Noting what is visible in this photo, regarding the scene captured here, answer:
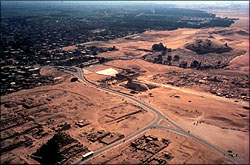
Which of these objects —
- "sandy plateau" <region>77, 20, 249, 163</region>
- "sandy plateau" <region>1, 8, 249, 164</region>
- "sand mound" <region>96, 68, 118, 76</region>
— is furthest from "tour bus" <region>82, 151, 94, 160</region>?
"sand mound" <region>96, 68, 118, 76</region>

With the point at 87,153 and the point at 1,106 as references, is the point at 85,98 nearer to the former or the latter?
the point at 1,106

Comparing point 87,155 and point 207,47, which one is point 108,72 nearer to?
point 87,155

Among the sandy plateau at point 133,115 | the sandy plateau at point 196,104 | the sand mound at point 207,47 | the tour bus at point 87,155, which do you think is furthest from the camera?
the sand mound at point 207,47

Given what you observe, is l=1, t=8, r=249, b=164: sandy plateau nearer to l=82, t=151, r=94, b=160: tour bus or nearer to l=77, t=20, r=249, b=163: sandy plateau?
l=77, t=20, r=249, b=163: sandy plateau

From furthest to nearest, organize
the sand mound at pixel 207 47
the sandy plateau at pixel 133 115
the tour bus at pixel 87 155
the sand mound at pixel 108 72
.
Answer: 1. the sand mound at pixel 207 47
2. the sand mound at pixel 108 72
3. the sandy plateau at pixel 133 115
4. the tour bus at pixel 87 155

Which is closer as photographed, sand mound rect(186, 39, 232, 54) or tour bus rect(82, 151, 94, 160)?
tour bus rect(82, 151, 94, 160)

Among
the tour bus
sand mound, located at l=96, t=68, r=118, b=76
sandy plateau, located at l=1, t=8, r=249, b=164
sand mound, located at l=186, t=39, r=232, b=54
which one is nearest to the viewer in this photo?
the tour bus

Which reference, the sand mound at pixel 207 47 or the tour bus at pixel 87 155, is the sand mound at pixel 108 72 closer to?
the tour bus at pixel 87 155

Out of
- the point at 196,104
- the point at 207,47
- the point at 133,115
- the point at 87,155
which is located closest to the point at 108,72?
the point at 133,115

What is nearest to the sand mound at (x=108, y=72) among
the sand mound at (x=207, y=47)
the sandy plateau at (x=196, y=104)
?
the sandy plateau at (x=196, y=104)

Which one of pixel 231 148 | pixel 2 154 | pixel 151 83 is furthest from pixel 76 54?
pixel 231 148
